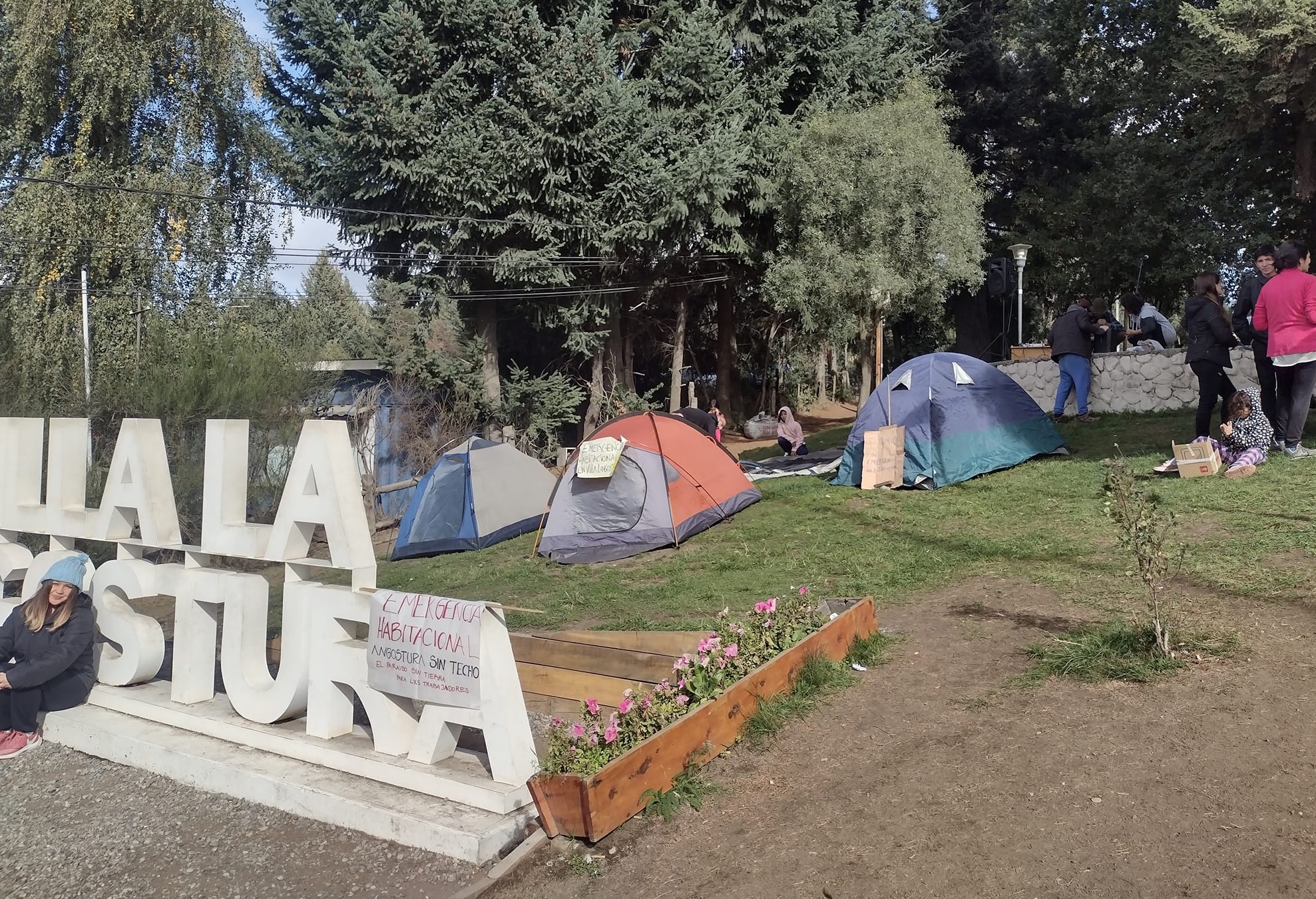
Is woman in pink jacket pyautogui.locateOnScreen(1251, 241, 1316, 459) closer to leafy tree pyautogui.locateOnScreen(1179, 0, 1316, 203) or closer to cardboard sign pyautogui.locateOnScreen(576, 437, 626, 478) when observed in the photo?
cardboard sign pyautogui.locateOnScreen(576, 437, 626, 478)

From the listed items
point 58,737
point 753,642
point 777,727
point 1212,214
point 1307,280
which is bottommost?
point 58,737

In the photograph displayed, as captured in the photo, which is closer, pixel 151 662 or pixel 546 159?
pixel 151 662

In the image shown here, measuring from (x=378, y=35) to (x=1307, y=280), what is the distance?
17.0 meters

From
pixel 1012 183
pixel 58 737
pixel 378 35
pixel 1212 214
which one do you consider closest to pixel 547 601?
pixel 58 737

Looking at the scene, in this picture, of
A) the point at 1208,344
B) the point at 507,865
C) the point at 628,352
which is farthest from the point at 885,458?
the point at 628,352

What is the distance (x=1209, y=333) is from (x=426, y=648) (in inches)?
354

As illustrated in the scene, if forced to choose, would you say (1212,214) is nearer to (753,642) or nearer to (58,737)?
(753,642)

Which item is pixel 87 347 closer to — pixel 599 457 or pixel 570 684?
pixel 599 457

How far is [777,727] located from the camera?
4938 mm

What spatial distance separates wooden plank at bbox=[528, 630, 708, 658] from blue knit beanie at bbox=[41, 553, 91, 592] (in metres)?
2.99

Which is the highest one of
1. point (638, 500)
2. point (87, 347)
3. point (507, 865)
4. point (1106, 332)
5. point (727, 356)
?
point (727, 356)

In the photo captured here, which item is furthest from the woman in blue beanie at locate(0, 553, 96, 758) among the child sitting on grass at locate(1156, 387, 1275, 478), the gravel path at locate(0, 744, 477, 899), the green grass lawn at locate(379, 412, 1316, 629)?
the child sitting on grass at locate(1156, 387, 1275, 478)

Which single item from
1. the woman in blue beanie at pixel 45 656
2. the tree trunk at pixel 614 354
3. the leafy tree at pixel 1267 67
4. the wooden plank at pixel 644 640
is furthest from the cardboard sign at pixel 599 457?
the tree trunk at pixel 614 354

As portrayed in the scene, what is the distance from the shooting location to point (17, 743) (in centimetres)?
599
